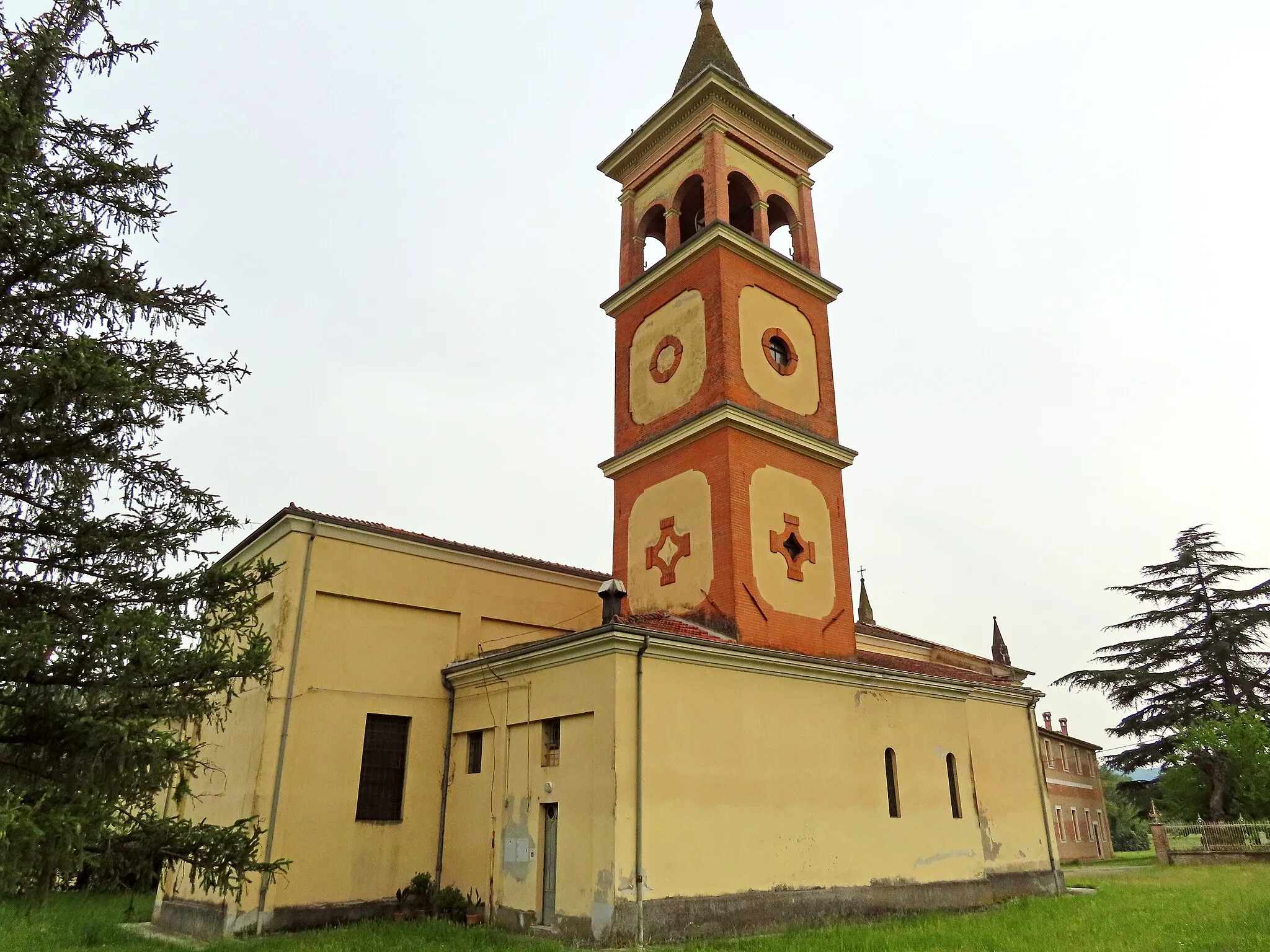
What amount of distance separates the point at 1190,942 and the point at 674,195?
56.9ft

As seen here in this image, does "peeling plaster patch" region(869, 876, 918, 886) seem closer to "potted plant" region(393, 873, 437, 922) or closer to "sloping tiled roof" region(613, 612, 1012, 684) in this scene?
"sloping tiled roof" region(613, 612, 1012, 684)

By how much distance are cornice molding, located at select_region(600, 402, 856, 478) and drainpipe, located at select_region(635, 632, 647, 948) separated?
17.8 ft

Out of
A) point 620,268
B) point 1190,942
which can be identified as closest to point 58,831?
point 1190,942

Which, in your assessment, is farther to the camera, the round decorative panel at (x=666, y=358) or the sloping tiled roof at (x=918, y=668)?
the round decorative panel at (x=666, y=358)

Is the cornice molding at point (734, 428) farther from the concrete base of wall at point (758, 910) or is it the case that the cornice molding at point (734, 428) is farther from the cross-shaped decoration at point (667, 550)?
the concrete base of wall at point (758, 910)

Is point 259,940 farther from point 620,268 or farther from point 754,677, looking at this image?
point 620,268

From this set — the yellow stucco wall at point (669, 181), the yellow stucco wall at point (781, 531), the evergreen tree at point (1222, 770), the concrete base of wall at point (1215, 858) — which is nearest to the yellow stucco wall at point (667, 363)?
the yellow stucco wall at point (781, 531)

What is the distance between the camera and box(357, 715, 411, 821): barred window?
1521 cm

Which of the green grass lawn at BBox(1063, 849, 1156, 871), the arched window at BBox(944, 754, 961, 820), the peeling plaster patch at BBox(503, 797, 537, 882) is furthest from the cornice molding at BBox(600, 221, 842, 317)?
A: the green grass lawn at BBox(1063, 849, 1156, 871)

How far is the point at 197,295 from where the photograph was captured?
8.86 metres

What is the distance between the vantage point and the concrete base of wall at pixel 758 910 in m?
11.6

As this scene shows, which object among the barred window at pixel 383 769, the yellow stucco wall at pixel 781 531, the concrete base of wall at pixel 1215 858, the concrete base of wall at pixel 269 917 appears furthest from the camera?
the concrete base of wall at pixel 1215 858

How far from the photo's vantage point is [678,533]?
55.3 feet

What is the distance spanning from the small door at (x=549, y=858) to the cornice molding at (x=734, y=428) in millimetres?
7621
